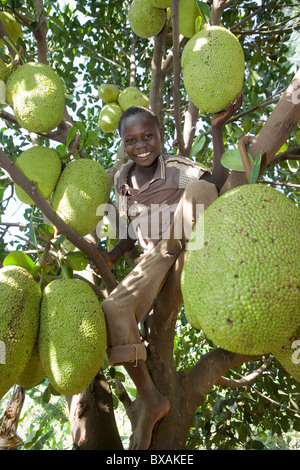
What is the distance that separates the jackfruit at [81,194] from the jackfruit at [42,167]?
32 mm

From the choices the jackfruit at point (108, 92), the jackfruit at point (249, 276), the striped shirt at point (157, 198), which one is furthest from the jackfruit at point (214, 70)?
the jackfruit at point (108, 92)

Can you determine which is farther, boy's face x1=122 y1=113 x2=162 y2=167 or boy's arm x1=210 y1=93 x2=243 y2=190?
boy's face x1=122 y1=113 x2=162 y2=167

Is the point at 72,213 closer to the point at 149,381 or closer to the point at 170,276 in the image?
the point at 170,276

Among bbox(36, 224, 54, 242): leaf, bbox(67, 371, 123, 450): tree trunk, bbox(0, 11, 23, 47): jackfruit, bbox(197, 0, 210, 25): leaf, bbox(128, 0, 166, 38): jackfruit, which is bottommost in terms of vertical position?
bbox(67, 371, 123, 450): tree trunk

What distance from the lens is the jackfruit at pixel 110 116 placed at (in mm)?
2727

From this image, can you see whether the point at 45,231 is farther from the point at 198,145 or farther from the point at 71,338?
the point at 198,145

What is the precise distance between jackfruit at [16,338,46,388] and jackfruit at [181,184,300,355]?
0.64 meters

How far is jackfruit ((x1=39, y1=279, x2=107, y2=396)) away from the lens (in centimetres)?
121

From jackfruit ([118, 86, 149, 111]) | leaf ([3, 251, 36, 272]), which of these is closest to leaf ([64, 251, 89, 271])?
leaf ([3, 251, 36, 272])

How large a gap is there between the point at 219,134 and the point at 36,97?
0.71 m

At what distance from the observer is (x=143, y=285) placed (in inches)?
60.1

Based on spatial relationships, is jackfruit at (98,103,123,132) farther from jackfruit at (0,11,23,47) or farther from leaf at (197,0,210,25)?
leaf at (197,0,210,25)

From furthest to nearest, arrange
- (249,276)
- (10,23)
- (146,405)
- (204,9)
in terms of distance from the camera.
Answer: (10,23), (204,9), (146,405), (249,276)

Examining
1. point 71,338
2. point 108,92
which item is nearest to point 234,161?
point 71,338
